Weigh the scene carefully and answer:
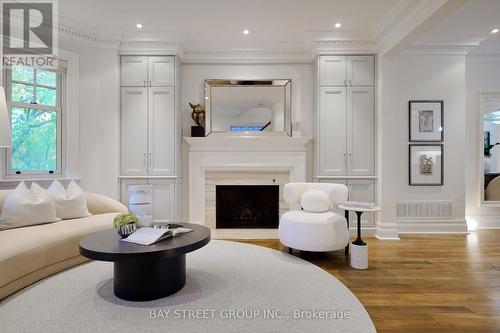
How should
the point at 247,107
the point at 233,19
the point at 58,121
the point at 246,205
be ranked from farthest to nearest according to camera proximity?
the point at 246,205
the point at 247,107
the point at 58,121
the point at 233,19

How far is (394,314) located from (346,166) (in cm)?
244

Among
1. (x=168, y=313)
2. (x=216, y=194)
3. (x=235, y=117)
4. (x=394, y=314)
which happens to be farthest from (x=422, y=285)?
(x=235, y=117)

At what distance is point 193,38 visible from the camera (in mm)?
4133

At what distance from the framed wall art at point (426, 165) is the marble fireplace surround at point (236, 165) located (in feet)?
5.55

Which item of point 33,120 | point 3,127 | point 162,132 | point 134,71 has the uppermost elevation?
point 134,71

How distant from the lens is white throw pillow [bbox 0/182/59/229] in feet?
8.25

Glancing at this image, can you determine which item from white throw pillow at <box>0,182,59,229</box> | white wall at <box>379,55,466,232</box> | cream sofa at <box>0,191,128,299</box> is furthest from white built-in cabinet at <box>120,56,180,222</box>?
white wall at <box>379,55,466,232</box>

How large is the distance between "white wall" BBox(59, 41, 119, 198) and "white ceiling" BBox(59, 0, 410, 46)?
0.41m

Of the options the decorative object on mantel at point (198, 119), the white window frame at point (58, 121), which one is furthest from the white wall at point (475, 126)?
the white window frame at point (58, 121)

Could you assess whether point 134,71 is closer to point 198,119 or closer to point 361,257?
point 198,119

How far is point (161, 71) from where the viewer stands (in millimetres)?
4094

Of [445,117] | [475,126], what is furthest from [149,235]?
[475,126]

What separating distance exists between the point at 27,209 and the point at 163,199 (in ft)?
5.63

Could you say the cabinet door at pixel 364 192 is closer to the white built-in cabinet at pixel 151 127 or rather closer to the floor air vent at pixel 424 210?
the floor air vent at pixel 424 210
